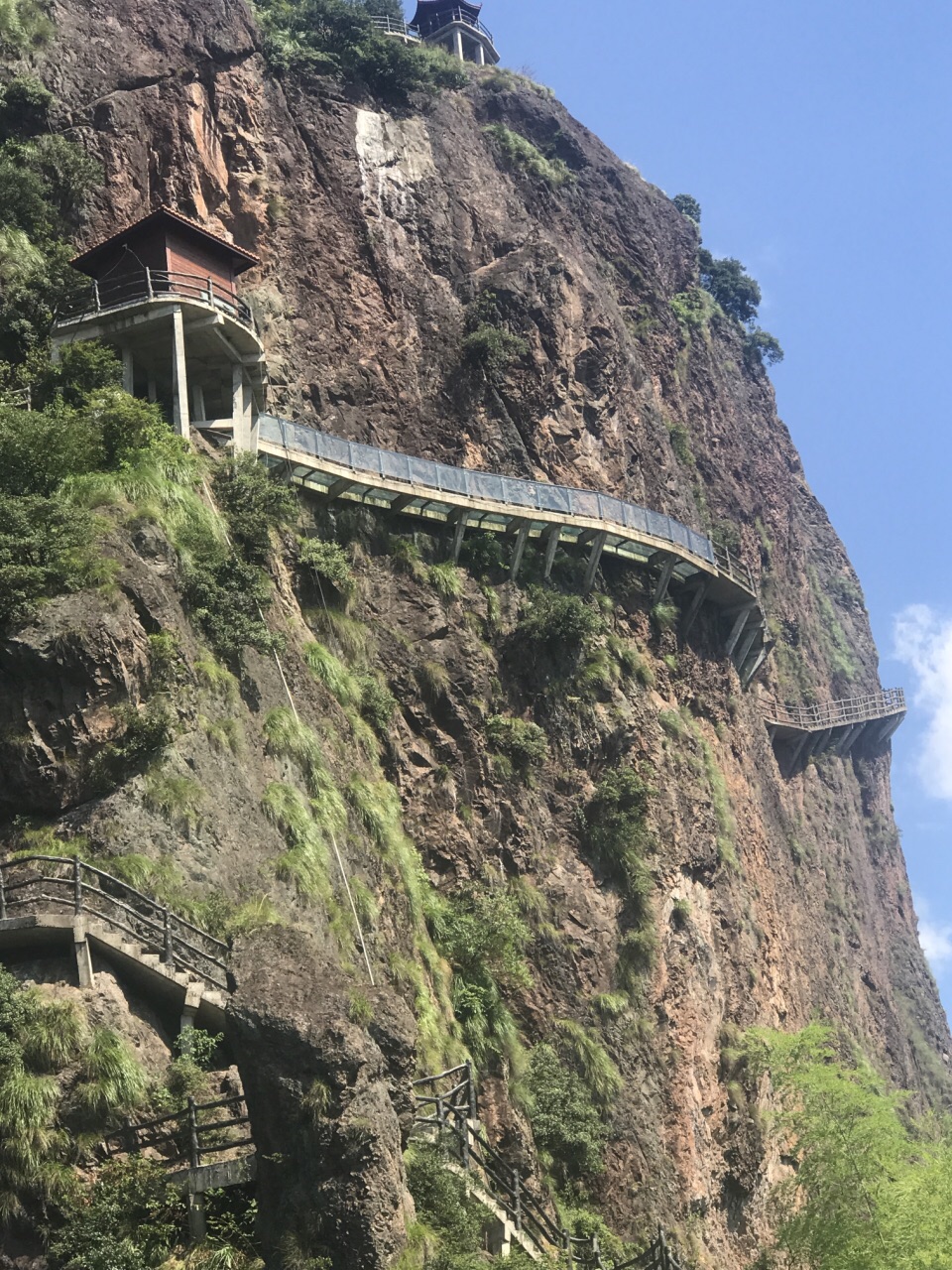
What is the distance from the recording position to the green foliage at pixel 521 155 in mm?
56938

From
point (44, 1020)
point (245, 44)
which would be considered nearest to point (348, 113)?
point (245, 44)

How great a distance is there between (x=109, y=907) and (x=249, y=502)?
13112mm

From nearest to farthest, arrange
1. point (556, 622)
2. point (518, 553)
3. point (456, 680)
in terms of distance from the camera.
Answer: point (456, 680), point (556, 622), point (518, 553)

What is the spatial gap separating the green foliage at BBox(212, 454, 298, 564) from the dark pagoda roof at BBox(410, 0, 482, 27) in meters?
63.3

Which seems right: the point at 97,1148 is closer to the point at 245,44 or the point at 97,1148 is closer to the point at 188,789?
the point at 188,789

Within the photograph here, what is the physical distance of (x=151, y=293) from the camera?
→ 3338 centimetres

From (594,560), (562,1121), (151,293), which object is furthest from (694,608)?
(151,293)

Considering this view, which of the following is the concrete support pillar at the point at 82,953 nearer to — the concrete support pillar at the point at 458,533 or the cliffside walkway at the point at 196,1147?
the cliffside walkway at the point at 196,1147

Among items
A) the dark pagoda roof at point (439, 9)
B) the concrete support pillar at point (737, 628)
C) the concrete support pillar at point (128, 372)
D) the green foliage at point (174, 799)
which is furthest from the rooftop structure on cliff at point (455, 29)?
the green foliage at point (174, 799)

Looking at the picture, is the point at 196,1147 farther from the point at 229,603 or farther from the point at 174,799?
the point at 229,603

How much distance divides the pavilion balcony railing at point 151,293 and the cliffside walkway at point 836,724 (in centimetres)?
3353

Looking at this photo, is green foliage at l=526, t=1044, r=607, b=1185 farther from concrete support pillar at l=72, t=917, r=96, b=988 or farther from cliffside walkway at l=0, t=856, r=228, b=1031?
concrete support pillar at l=72, t=917, r=96, b=988

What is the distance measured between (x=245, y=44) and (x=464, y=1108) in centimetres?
3519

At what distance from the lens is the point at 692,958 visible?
39281 mm
